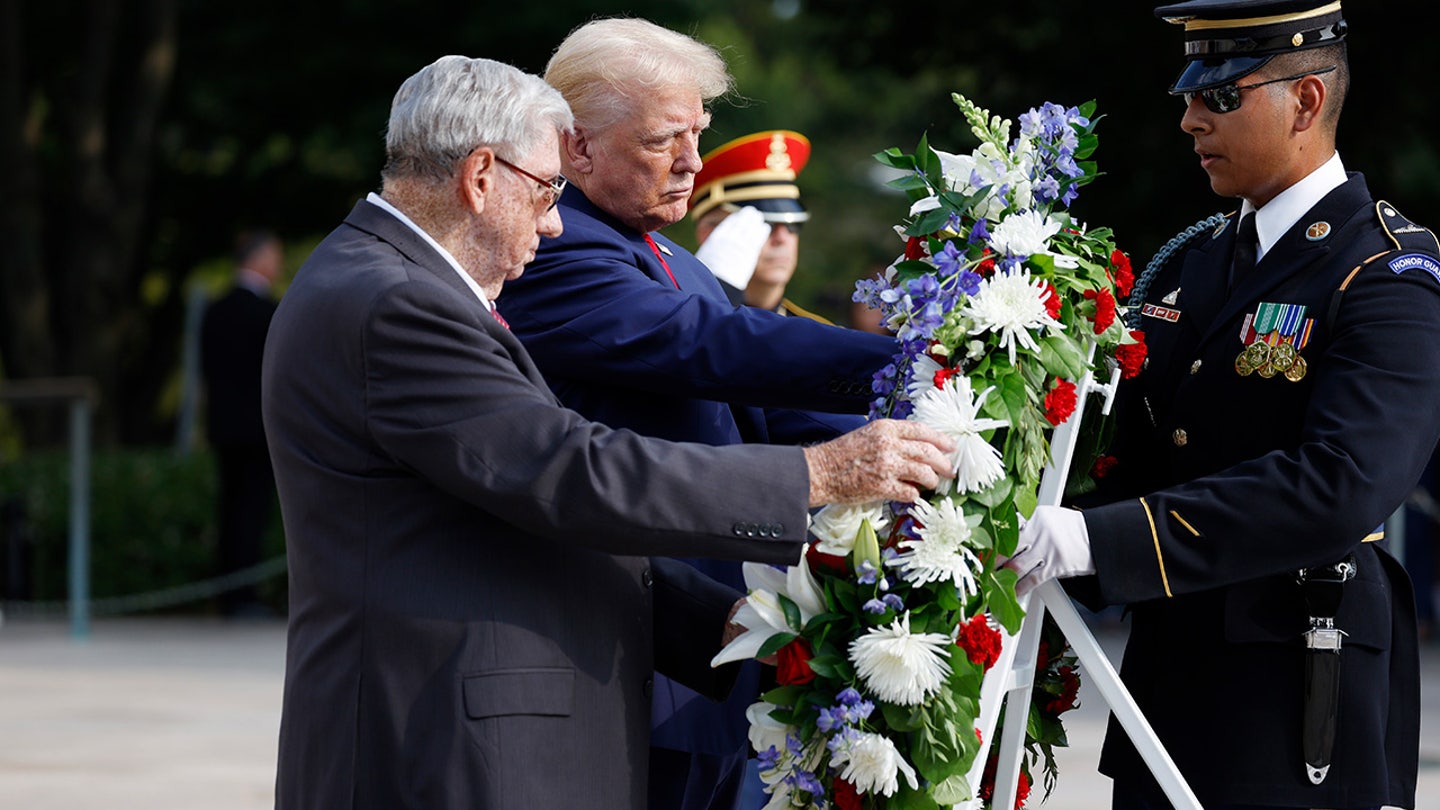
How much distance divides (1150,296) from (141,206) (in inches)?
501

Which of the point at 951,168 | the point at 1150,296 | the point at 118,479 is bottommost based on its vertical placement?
the point at 118,479

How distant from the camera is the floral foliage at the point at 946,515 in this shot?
9.31 ft

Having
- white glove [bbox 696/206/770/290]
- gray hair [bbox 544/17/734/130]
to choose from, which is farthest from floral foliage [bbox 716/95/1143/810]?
white glove [bbox 696/206/770/290]

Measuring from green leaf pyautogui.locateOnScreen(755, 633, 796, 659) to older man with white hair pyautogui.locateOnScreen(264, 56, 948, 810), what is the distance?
15cm

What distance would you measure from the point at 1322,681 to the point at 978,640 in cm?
61

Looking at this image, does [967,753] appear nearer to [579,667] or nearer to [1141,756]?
[1141,756]

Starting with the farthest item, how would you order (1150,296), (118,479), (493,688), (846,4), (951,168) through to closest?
(846,4)
(118,479)
(1150,296)
(951,168)
(493,688)

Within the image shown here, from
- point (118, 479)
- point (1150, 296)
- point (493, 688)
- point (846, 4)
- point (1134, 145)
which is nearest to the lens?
point (493, 688)

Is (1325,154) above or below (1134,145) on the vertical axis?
above

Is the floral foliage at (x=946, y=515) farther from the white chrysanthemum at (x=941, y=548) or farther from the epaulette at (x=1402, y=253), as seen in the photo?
the epaulette at (x=1402, y=253)

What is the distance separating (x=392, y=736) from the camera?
2771 mm

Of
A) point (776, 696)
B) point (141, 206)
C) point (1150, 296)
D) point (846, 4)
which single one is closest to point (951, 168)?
point (1150, 296)

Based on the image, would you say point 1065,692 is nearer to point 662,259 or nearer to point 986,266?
point 986,266

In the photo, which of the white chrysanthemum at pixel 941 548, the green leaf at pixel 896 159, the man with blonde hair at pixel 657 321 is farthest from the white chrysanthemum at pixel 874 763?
the green leaf at pixel 896 159
